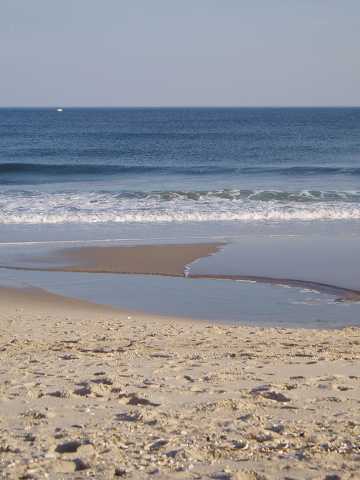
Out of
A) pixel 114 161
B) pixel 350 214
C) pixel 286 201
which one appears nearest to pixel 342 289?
pixel 350 214

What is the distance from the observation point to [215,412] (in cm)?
556

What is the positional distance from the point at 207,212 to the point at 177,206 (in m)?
1.51

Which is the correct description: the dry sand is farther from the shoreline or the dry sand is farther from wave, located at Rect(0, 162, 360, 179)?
wave, located at Rect(0, 162, 360, 179)

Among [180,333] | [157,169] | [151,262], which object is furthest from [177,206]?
[157,169]

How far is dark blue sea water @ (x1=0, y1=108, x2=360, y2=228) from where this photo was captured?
70.2 ft

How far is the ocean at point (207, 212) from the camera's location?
40.3 ft

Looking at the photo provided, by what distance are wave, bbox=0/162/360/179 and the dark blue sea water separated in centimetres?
5

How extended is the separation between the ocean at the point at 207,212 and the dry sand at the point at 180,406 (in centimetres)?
261

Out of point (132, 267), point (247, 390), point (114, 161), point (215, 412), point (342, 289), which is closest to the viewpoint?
point (215, 412)

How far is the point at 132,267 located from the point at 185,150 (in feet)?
116

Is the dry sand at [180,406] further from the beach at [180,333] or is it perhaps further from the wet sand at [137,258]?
the wet sand at [137,258]

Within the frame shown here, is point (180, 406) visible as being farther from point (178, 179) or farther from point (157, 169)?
point (157, 169)

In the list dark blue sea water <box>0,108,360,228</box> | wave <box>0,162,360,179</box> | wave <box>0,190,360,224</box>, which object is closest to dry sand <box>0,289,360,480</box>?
wave <box>0,190,360,224</box>

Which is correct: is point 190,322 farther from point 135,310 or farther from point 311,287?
point 311,287
